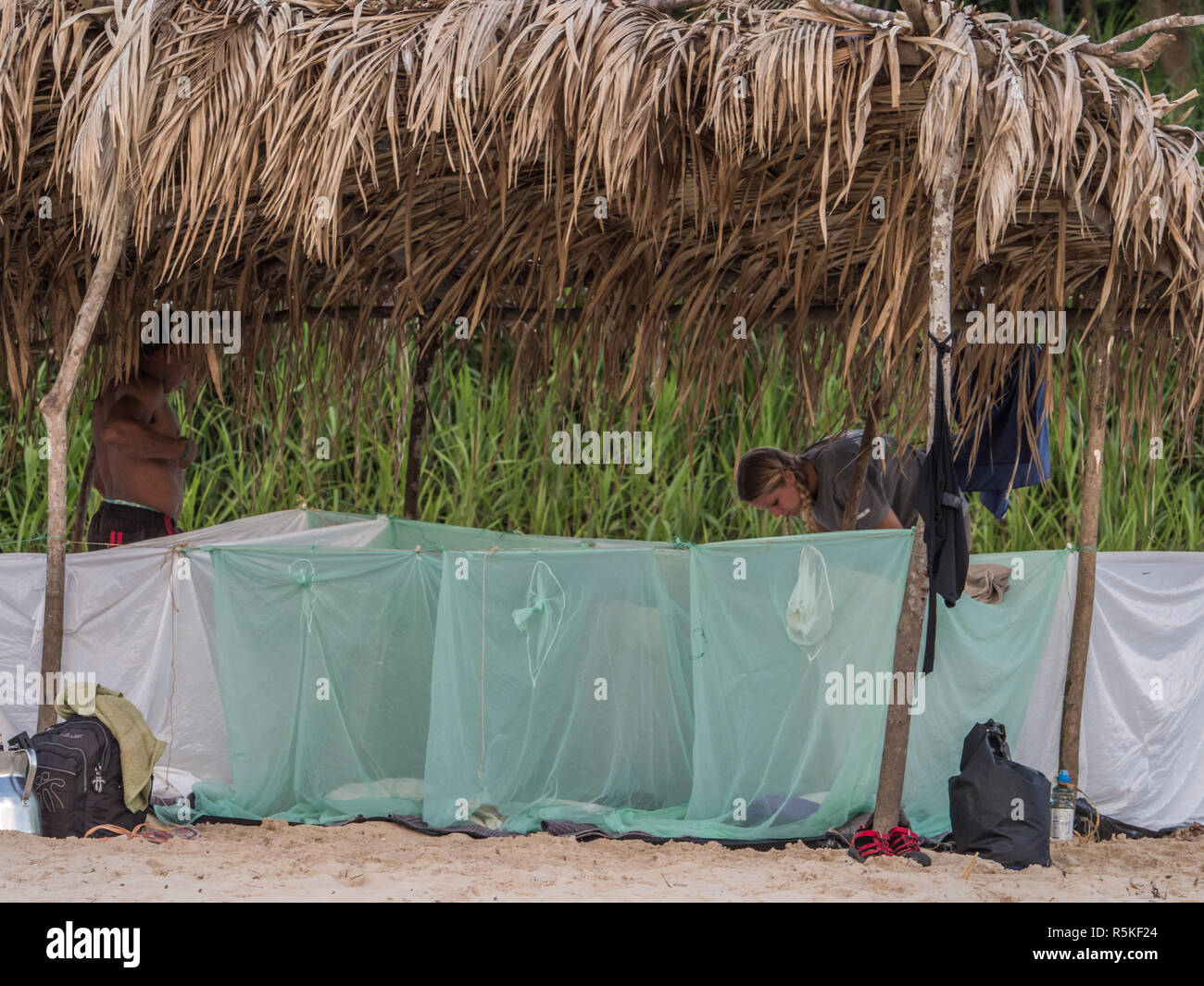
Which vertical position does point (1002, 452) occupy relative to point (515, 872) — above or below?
above

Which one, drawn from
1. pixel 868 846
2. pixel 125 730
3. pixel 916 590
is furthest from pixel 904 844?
pixel 125 730

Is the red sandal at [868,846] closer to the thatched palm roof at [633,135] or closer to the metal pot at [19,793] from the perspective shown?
the thatched palm roof at [633,135]

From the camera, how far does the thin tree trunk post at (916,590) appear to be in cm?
401

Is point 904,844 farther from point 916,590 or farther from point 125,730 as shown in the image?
point 125,730

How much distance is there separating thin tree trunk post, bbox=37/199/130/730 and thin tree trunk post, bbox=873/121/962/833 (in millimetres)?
2765

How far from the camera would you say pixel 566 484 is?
865 centimetres

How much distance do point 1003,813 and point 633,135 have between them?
2.35 m

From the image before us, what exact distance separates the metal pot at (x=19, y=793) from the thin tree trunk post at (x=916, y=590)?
2707 mm

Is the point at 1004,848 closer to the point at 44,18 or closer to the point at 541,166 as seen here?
the point at 541,166

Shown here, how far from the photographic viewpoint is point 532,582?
15.2ft

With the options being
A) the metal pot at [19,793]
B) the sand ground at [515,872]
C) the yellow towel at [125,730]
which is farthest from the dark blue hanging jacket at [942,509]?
the metal pot at [19,793]

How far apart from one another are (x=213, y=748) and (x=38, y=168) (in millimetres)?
2355

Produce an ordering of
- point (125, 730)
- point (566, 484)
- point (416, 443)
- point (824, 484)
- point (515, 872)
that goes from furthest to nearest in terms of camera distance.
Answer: point (566, 484) < point (416, 443) < point (824, 484) < point (125, 730) < point (515, 872)

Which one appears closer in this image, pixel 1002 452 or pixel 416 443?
pixel 1002 452
